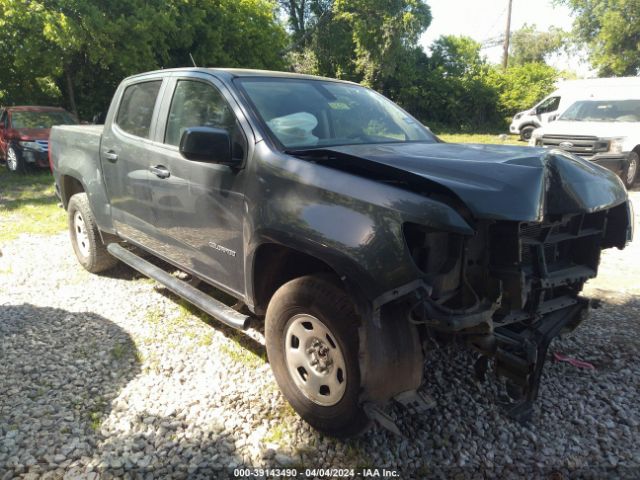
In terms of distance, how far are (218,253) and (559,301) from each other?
215cm

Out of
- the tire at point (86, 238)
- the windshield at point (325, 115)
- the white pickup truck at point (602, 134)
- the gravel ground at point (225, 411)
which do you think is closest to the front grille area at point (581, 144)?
the white pickup truck at point (602, 134)

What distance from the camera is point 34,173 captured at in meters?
12.6

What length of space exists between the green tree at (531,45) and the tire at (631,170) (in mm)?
51556

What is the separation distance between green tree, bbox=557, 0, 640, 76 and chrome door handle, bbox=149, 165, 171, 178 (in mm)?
27577

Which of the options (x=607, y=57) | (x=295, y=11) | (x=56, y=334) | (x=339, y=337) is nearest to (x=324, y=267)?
(x=339, y=337)

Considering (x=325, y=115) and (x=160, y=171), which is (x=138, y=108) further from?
(x=325, y=115)

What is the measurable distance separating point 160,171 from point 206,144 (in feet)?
3.26

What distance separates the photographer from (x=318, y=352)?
2.63 m

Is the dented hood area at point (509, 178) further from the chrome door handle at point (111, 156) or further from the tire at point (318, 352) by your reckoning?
the chrome door handle at point (111, 156)

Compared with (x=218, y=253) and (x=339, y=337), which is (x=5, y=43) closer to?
(x=218, y=253)

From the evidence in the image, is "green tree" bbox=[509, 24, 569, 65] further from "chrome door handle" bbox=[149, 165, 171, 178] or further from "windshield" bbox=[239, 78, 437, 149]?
"chrome door handle" bbox=[149, 165, 171, 178]

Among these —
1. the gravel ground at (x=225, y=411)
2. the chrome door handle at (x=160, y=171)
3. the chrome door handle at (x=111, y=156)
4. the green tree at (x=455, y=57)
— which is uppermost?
the green tree at (x=455, y=57)

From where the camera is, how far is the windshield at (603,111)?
10.3m

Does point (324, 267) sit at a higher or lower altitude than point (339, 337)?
higher
